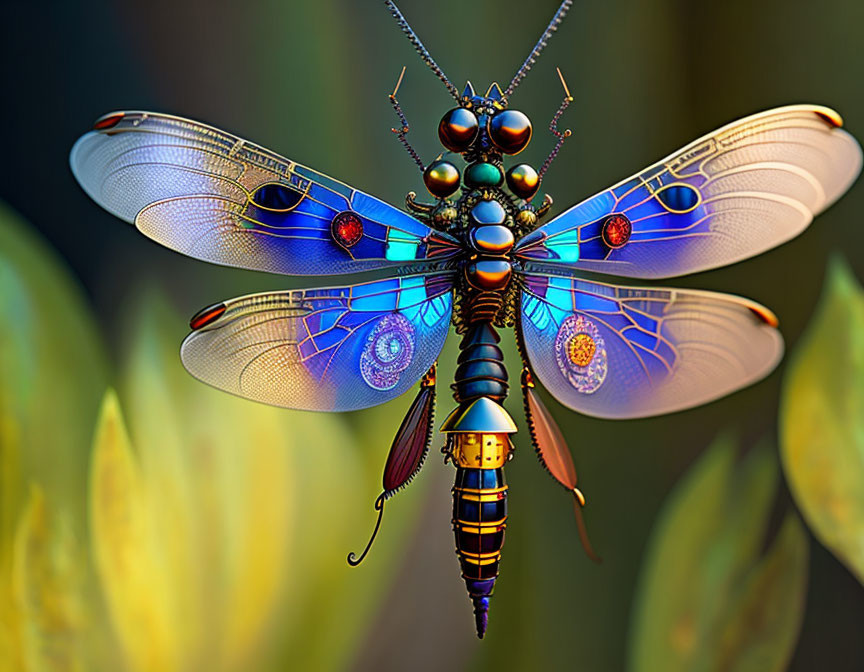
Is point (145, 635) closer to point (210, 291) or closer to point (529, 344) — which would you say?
point (210, 291)

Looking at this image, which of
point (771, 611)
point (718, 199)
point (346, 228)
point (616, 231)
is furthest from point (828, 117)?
point (771, 611)

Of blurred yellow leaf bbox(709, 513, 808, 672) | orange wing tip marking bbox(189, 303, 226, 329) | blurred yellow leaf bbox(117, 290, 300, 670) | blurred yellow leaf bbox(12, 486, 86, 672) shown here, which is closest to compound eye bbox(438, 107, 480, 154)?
orange wing tip marking bbox(189, 303, 226, 329)

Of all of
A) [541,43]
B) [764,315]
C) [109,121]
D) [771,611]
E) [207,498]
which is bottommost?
[771,611]

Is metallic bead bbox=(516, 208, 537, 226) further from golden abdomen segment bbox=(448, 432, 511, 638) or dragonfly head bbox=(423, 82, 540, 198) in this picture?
golden abdomen segment bbox=(448, 432, 511, 638)

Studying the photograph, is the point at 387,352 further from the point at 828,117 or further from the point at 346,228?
the point at 828,117

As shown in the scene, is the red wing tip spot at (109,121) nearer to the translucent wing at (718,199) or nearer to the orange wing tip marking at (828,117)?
the translucent wing at (718,199)
